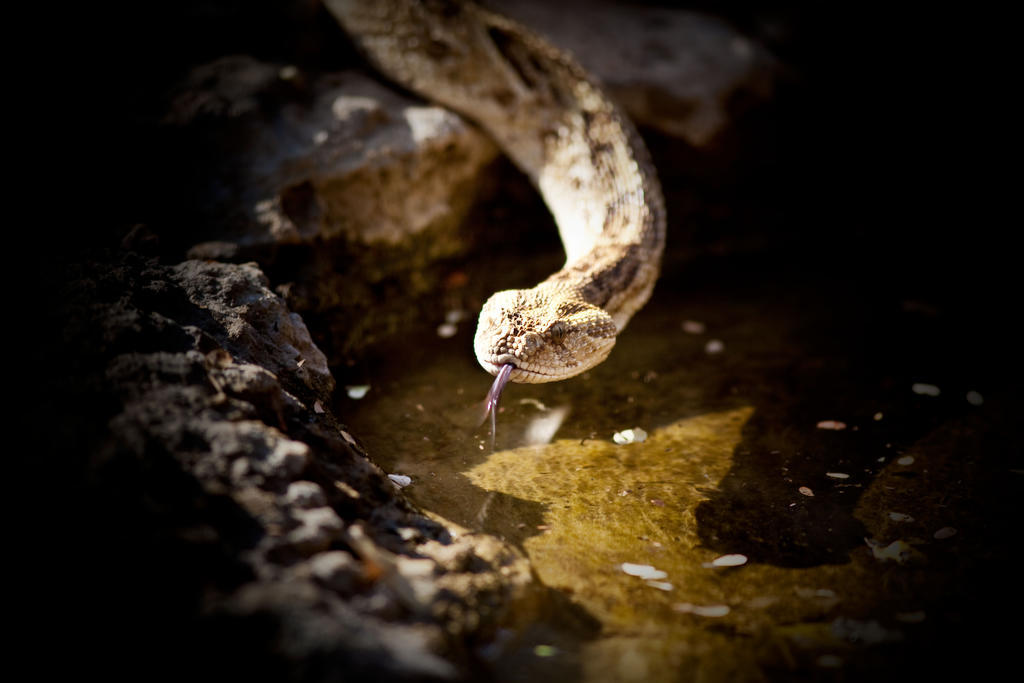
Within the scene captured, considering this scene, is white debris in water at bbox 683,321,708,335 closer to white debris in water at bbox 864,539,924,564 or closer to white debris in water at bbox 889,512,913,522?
white debris in water at bbox 889,512,913,522

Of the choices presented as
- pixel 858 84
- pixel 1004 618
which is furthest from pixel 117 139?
pixel 858 84

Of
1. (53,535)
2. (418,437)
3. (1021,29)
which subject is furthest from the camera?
(1021,29)

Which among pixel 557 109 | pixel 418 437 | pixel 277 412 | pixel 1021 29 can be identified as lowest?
pixel 418 437

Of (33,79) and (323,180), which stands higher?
(33,79)

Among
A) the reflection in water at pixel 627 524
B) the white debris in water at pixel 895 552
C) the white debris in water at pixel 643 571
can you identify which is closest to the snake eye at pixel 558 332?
the reflection in water at pixel 627 524

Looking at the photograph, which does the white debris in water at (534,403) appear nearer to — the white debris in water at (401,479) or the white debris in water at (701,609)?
the white debris in water at (401,479)

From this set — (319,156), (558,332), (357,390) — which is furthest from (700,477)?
(319,156)

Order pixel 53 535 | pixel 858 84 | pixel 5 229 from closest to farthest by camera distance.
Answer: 1. pixel 53 535
2. pixel 5 229
3. pixel 858 84

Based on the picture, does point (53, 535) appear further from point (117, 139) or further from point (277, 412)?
point (117, 139)

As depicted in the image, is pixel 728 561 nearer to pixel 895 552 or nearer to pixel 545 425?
pixel 895 552
